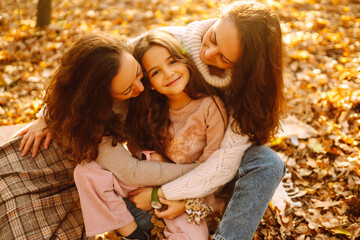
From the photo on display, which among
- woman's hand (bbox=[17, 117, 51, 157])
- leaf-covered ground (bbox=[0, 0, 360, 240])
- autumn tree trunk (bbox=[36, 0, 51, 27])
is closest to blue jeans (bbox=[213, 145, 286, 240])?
leaf-covered ground (bbox=[0, 0, 360, 240])

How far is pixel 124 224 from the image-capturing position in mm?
2186

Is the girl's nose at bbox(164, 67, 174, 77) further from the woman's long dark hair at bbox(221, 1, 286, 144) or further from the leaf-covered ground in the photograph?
the leaf-covered ground

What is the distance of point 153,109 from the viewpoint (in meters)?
2.37

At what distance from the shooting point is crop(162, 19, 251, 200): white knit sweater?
219 cm

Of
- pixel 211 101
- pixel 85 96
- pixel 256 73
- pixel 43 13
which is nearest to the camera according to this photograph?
Result: pixel 85 96

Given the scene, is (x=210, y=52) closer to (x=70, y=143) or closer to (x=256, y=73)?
(x=256, y=73)

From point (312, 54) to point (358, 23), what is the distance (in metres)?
1.15

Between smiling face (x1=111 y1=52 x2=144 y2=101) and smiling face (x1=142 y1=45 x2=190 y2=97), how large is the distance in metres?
0.10

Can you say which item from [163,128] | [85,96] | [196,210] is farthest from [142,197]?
[85,96]

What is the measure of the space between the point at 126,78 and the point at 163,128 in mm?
556

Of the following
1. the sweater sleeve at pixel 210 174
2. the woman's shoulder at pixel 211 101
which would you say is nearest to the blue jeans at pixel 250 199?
the sweater sleeve at pixel 210 174

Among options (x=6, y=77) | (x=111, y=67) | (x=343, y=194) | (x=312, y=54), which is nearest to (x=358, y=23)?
(x=312, y=54)

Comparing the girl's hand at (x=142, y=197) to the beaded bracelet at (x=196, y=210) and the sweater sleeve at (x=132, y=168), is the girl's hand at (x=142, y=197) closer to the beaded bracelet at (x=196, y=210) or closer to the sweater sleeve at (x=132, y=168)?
the sweater sleeve at (x=132, y=168)

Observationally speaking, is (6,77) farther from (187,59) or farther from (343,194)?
(343,194)
